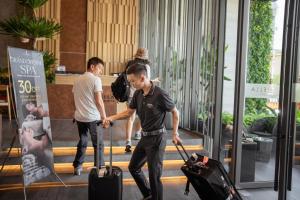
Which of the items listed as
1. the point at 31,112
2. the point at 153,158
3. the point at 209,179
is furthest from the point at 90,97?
the point at 209,179

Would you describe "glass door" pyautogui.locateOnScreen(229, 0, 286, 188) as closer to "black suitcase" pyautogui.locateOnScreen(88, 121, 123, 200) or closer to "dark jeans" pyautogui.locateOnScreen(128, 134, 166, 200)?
"dark jeans" pyautogui.locateOnScreen(128, 134, 166, 200)

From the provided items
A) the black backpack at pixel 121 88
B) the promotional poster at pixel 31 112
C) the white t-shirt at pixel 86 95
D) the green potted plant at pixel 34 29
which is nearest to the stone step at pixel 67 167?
the promotional poster at pixel 31 112

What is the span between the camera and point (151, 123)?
2.81 metres

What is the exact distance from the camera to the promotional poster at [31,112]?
10.4ft

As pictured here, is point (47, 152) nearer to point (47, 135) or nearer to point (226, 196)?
point (47, 135)

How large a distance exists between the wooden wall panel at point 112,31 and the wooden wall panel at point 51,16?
0.85m

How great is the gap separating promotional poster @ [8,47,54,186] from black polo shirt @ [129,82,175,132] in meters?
1.29

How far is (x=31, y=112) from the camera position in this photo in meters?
3.35

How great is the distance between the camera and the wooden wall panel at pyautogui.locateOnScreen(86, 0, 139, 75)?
8891mm

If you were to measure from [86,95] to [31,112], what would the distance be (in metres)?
0.67

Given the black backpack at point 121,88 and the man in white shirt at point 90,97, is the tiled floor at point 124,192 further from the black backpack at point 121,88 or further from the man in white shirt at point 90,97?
the black backpack at point 121,88

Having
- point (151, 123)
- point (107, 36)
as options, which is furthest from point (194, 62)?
point (107, 36)

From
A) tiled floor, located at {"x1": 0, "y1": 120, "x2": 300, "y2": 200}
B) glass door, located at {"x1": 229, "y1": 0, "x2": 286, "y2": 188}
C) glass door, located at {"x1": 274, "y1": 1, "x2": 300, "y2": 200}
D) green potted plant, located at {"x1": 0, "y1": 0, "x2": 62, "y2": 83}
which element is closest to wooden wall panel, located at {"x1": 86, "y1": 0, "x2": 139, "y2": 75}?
green potted plant, located at {"x1": 0, "y1": 0, "x2": 62, "y2": 83}

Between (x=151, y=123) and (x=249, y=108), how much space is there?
1.93 metres
